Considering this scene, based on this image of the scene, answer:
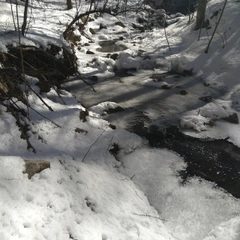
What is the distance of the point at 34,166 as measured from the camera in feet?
6.54

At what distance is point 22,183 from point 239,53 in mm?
5777

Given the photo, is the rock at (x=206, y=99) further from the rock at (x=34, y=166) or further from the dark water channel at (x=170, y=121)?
the rock at (x=34, y=166)

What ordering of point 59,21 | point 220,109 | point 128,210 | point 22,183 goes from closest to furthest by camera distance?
point 22,183, point 128,210, point 220,109, point 59,21

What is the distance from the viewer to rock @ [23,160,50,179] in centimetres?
194

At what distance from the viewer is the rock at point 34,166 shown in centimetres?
194

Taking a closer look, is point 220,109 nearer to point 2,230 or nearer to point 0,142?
point 0,142

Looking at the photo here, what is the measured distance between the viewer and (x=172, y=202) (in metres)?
2.46

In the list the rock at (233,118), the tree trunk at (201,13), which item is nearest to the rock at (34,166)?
the rock at (233,118)

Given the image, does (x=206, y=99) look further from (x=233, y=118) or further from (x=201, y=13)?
(x=201, y=13)

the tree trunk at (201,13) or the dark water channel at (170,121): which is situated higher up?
the tree trunk at (201,13)

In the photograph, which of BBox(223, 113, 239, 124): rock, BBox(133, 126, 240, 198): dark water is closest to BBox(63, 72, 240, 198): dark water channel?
BBox(133, 126, 240, 198): dark water

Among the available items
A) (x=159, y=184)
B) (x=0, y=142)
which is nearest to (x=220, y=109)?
(x=159, y=184)

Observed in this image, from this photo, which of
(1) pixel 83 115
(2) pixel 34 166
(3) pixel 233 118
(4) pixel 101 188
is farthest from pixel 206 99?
(2) pixel 34 166

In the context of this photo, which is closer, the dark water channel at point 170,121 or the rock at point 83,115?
the dark water channel at point 170,121
